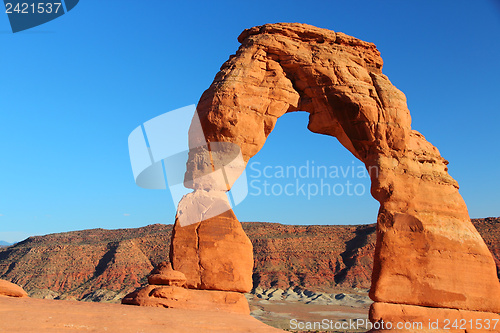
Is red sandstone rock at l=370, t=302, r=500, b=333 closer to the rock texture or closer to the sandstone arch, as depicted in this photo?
the sandstone arch

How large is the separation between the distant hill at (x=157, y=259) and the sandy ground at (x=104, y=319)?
136 feet

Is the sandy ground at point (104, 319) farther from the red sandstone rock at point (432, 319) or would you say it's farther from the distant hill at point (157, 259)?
the distant hill at point (157, 259)

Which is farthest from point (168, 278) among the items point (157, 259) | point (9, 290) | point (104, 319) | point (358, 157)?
point (157, 259)

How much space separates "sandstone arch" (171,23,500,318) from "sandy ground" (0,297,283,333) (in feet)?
8.84

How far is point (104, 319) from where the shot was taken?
21.5 feet

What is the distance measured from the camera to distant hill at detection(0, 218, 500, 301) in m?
51.2

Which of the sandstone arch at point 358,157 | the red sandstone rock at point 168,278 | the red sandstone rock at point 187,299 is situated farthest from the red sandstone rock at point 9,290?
the sandstone arch at point 358,157

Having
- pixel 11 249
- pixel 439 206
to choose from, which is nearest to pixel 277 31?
pixel 439 206

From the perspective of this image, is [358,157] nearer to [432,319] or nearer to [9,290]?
[432,319]

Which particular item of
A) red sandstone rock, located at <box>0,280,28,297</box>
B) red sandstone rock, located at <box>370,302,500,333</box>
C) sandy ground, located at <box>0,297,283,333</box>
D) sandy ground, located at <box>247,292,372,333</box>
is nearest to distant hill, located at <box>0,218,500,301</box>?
sandy ground, located at <box>247,292,372,333</box>

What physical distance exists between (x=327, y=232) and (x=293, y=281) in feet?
35.0

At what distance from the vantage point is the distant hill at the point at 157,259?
2015 inches

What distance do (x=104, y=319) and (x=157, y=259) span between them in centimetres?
5104

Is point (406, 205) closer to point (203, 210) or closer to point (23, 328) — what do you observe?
point (203, 210)
